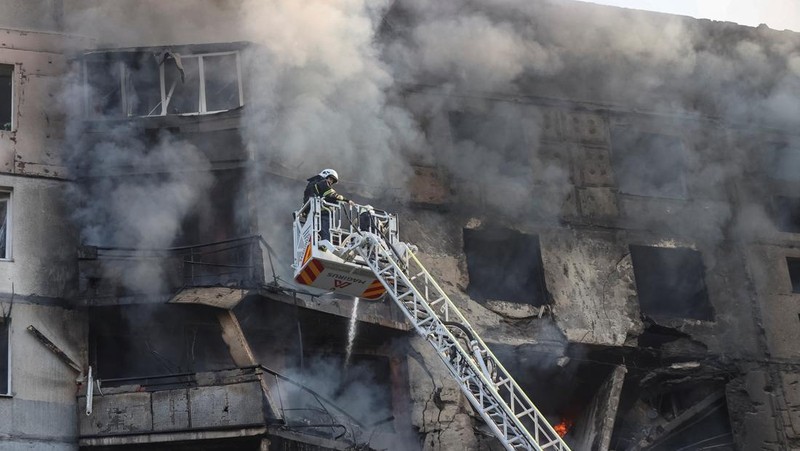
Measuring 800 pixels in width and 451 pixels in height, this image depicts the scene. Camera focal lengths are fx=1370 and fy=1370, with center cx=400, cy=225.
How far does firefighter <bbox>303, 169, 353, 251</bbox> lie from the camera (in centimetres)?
1783

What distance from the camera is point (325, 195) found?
59.5 feet

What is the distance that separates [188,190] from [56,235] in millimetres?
2030

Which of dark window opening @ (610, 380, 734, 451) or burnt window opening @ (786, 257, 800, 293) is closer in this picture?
dark window opening @ (610, 380, 734, 451)

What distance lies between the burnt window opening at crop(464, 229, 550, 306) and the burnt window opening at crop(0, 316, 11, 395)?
7.38 meters

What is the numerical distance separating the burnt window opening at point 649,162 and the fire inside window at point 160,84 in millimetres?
7163

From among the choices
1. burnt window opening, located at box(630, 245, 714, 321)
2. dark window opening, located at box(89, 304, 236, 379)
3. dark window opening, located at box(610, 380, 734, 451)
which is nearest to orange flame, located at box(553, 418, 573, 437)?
dark window opening, located at box(610, 380, 734, 451)

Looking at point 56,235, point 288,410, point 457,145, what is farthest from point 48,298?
point 457,145

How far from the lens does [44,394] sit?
61.2 feet

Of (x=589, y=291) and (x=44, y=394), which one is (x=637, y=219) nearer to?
(x=589, y=291)

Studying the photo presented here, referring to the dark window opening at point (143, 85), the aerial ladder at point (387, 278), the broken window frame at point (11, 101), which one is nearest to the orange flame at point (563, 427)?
the aerial ladder at point (387, 278)

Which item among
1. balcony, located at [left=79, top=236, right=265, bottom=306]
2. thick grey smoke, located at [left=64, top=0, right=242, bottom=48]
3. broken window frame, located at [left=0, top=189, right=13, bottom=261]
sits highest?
thick grey smoke, located at [left=64, top=0, right=242, bottom=48]

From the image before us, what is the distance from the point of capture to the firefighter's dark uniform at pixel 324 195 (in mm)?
17844

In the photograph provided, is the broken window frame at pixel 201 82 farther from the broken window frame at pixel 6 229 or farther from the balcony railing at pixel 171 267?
the broken window frame at pixel 6 229

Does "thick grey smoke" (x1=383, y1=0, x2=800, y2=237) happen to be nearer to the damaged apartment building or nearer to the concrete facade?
the damaged apartment building
